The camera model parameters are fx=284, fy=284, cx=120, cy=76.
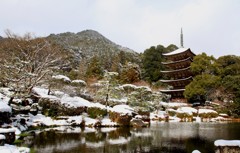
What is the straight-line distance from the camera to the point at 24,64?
2312 centimetres

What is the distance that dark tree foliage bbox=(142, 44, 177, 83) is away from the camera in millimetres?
60969

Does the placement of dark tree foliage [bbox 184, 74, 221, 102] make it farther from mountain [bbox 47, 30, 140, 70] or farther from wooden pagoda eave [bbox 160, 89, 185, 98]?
mountain [bbox 47, 30, 140, 70]

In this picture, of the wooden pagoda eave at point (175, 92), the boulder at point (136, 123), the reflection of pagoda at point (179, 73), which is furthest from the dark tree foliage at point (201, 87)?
the boulder at point (136, 123)

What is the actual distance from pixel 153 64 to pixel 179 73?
31.3ft

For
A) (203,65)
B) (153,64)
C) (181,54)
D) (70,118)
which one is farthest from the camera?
(153,64)

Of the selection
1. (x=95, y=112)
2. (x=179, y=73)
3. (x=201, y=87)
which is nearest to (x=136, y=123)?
(x=95, y=112)

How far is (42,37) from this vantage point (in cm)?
3331

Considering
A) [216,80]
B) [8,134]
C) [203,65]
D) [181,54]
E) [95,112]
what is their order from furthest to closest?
[181,54] < [203,65] < [216,80] < [95,112] < [8,134]

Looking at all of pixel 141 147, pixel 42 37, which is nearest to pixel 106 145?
pixel 141 147

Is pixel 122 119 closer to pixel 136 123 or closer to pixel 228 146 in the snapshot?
pixel 136 123

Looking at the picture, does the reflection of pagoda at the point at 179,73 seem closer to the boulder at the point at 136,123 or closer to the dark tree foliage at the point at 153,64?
the dark tree foliage at the point at 153,64

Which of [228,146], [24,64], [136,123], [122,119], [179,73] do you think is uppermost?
[179,73]

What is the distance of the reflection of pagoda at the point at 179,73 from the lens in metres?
52.3

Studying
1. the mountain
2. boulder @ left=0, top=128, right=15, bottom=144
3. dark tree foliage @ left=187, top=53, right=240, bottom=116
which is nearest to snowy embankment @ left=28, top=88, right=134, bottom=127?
boulder @ left=0, top=128, right=15, bottom=144
